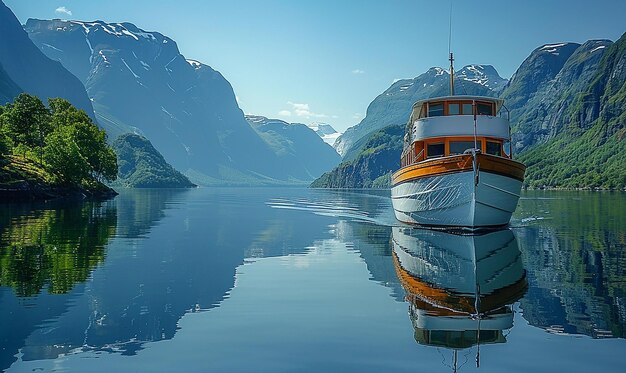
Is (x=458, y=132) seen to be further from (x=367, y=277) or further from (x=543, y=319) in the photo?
(x=543, y=319)

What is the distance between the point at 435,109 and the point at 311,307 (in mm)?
31827

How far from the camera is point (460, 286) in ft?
64.6

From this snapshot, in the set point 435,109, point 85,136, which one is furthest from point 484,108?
point 85,136

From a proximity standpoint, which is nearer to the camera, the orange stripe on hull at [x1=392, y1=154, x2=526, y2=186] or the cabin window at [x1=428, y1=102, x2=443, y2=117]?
the orange stripe on hull at [x1=392, y1=154, x2=526, y2=186]

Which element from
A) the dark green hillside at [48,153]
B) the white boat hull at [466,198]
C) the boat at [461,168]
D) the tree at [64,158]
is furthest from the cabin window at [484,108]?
the tree at [64,158]

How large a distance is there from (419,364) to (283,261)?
54.9 feet

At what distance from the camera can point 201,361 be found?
11539mm

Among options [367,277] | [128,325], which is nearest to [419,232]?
[367,277]

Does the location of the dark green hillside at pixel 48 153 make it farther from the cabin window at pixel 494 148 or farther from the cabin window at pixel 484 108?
the cabin window at pixel 494 148

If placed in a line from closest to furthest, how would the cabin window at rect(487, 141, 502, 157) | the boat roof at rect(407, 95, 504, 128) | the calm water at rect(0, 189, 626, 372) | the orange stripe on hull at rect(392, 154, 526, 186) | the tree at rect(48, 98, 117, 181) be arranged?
the calm water at rect(0, 189, 626, 372) < the orange stripe on hull at rect(392, 154, 526, 186) < the boat roof at rect(407, 95, 504, 128) < the cabin window at rect(487, 141, 502, 157) < the tree at rect(48, 98, 117, 181)

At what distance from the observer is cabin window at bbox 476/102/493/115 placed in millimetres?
44625

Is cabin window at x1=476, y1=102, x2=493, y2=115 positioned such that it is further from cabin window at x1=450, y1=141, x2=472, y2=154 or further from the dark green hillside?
the dark green hillside

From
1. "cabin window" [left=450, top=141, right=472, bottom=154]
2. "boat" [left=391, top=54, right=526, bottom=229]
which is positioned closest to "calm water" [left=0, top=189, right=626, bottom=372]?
"boat" [left=391, top=54, right=526, bottom=229]

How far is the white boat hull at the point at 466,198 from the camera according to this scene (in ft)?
126
